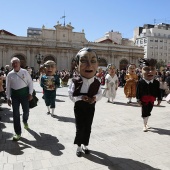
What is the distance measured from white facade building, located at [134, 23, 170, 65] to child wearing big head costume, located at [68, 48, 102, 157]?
6567 cm

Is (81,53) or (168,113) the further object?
(168,113)

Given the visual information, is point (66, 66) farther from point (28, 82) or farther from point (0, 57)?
point (28, 82)

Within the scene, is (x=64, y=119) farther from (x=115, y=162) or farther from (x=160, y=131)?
(x=115, y=162)

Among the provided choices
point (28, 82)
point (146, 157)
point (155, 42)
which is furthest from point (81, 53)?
point (155, 42)

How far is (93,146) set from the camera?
4613 millimetres

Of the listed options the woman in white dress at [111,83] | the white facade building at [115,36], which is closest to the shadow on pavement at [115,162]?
the woman in white dress at [111,83]

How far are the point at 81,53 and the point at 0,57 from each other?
3598cm

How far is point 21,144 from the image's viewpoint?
4.70 meters

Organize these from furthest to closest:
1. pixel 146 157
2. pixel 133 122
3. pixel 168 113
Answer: pixel 168 113 → pixel 133 122 → pixel 146 157

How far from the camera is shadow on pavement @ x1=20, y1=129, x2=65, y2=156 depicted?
4.41 metres

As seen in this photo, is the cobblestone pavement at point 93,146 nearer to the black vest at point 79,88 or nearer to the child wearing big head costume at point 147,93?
the child wearing big head costume at point 147,93

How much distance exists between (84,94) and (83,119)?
0.45m

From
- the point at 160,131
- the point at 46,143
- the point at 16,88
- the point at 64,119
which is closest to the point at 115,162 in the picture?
the point at 46,143

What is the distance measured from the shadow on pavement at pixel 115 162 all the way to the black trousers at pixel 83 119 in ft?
1.04
